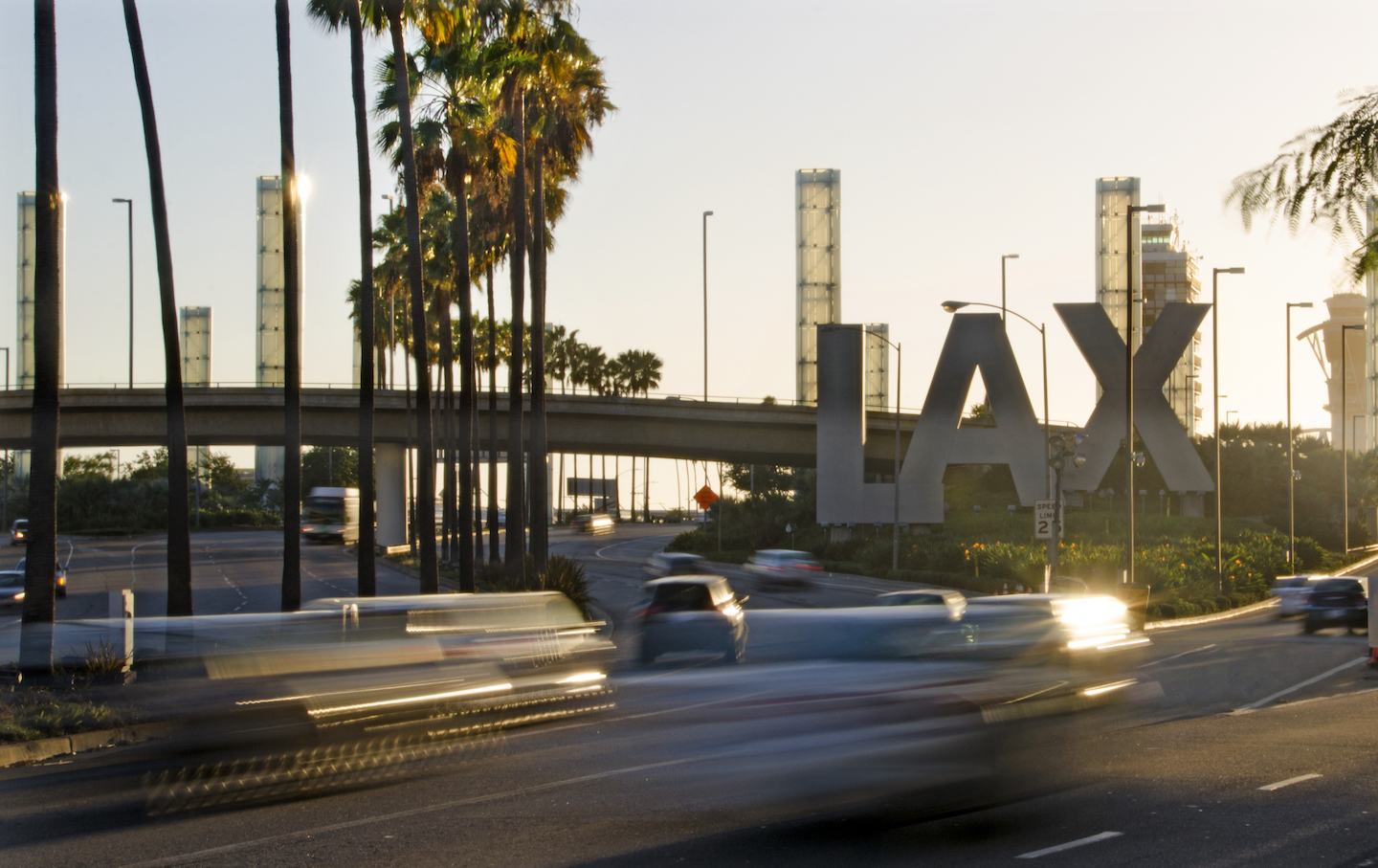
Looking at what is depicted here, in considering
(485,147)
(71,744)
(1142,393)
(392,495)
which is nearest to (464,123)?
(485,147)

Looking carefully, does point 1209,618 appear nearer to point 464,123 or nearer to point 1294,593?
point 1294,593

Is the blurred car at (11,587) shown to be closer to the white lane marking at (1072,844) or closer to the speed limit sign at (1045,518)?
the speed limit sign at (1045,518)

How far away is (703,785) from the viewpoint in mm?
8688

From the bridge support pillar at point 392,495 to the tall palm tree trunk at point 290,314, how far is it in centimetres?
4454

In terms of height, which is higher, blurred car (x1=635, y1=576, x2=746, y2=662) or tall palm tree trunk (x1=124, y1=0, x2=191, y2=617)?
tall palm tree trunk (x1=124, y1=0, x2=191, y2=617)

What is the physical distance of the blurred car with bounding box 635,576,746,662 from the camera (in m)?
17.6

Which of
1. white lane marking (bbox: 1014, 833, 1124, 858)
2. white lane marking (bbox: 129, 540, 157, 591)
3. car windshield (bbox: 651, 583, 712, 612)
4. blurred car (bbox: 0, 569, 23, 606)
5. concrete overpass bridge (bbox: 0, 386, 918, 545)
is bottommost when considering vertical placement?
white lane marking (bbox: 129, 540, 157, 591)

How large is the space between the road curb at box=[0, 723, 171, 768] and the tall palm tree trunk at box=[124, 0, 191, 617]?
8.28 meters

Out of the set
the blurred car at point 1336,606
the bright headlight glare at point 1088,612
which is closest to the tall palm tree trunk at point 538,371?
the blurred car at point 1336,606

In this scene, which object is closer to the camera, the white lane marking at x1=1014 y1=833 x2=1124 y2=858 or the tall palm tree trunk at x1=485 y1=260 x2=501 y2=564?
the white lane marking at x1=1014 y1=833 x2=1124 y2=858

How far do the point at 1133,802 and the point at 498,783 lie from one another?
5386mm

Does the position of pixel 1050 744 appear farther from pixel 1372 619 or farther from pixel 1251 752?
pixel 1372 619

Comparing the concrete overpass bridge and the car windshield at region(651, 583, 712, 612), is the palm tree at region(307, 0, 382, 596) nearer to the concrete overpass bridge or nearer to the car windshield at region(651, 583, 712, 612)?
the car windshield at region(651, 583, 712, 612)

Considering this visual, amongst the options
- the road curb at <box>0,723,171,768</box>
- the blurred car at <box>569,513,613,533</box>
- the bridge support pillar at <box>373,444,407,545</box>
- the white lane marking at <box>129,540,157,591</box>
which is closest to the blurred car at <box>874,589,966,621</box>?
the road curb at <box>0,723,171,768</box>
